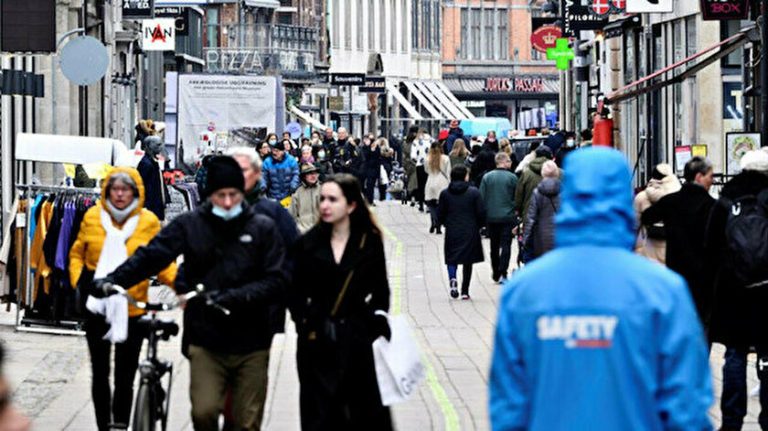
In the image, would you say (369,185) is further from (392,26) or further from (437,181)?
(392,26)

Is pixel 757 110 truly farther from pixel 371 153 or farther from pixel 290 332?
pixel 371 153

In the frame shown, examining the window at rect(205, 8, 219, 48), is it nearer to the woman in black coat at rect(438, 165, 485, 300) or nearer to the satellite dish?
the satellite dish

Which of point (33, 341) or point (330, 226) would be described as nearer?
point (330, 226)

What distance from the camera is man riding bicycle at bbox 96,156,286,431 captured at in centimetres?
877

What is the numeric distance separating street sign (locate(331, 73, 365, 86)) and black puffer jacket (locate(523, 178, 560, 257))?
4386cm

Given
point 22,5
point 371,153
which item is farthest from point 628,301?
point 371,153

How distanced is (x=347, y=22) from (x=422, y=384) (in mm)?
75590

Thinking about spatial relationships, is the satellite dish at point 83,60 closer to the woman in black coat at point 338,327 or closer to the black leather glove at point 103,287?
the black leather glove at point 103,287

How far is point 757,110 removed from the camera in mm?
26094

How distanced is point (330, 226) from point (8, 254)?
29.5 ft

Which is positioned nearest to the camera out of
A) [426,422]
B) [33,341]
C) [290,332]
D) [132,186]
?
[132,186]

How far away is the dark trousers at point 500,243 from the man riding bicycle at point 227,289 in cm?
1464

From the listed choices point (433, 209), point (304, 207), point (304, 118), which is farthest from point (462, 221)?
point (304, 118)

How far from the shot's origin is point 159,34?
4509cm
